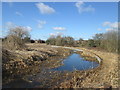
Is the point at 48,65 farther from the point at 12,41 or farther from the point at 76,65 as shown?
the point at 12,41

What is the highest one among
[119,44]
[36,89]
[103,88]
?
[119,44]

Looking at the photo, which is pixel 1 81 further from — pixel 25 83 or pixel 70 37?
pixel 70 37

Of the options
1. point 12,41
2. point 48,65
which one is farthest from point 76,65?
point 12,41

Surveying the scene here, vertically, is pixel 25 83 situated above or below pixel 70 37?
below

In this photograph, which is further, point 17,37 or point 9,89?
point 17,37

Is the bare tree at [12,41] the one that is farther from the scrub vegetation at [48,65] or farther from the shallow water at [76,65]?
the shallow water at [76,65]

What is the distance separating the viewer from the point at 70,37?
60625mm

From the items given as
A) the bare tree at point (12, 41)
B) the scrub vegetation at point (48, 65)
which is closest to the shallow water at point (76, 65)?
the scrub vegetation at point (48, 65)

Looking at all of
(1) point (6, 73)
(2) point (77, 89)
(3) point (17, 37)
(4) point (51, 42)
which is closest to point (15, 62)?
(1) point (6, 73)

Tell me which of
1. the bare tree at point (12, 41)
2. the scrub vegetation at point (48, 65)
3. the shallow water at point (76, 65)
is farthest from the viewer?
the bare tree at point (12, 41)

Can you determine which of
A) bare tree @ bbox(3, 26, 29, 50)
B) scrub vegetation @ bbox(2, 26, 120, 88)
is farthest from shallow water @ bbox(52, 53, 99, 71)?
bare tree @ bbox(3, 26, 29, 50)

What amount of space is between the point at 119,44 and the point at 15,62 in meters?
13.2

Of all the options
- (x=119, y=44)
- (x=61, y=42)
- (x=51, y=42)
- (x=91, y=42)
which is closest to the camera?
(x=119, y=44)

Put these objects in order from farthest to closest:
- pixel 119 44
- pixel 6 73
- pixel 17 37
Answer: pixel 17 37
pixel 119 44
pixel 6 73
